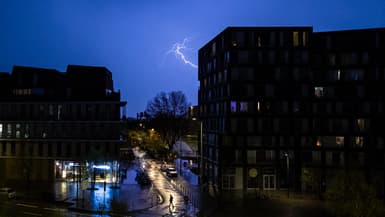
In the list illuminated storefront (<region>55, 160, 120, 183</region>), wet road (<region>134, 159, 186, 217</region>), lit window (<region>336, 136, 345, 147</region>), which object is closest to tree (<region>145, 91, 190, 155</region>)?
wet road (<region>134, 159, 186, 217</region>)

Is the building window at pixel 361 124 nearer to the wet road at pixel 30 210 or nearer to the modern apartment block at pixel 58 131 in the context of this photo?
the modern apartment block at pixel 58 131

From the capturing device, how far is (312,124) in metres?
53.8

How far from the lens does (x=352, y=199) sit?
2686cm

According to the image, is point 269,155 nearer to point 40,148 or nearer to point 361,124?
point 361,124

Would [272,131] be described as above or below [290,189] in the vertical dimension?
above

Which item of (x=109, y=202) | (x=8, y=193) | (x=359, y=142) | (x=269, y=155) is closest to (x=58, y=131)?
(x=8, y=193)

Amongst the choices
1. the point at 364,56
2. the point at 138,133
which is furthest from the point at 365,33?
the point at 138,133

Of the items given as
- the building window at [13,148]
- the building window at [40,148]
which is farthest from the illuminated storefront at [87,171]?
the building window at [13,148]

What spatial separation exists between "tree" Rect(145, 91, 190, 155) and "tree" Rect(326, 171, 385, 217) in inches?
2196

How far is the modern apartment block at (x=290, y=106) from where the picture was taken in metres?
52.8

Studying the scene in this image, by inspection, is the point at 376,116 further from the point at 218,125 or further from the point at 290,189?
the point at 218,125

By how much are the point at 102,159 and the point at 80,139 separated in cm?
566


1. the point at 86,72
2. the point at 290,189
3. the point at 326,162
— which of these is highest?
the point at 86,72

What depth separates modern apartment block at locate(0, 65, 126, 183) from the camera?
57.1m
